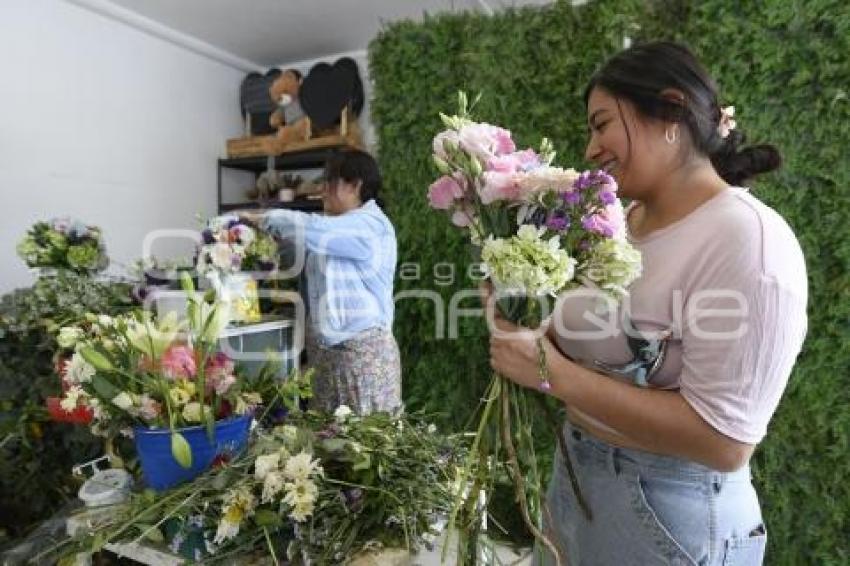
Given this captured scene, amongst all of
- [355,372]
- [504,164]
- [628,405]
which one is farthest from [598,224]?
[355,372]

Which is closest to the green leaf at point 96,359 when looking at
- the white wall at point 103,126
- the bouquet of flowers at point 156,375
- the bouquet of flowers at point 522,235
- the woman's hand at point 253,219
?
the bouquet of flowers at point 156,375

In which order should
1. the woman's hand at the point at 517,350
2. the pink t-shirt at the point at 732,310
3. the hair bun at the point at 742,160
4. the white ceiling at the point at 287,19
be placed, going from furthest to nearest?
the white ceiling at the point at 287,19 < the hair bun at the point at 742,160 < the woman's hand at the point at 517,350 < the pink t-shirt at the point at 732,310

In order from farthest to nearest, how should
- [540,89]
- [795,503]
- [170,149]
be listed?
[170,149]
[540,89]
[795,503]

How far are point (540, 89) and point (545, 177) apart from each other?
1.56m

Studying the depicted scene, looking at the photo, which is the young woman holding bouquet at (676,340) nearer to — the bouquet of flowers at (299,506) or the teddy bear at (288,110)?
the bouquet of flowers at (299,506)

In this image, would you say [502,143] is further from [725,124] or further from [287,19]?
[287,19]

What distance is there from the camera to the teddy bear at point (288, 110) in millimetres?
3391

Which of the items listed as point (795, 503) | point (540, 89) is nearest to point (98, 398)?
point (540, 89)

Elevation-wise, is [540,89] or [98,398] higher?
[540,89]

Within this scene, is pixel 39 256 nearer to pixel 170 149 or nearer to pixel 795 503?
pixel 170 149

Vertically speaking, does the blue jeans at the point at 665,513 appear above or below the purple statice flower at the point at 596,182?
below

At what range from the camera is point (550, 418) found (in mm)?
801

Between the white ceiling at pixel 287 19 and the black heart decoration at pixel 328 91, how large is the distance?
15 cm

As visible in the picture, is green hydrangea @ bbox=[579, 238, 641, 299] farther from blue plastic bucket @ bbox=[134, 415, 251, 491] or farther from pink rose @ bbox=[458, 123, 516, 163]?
blue plastic bucket @ bbox=[134, 415, 251, 491]
